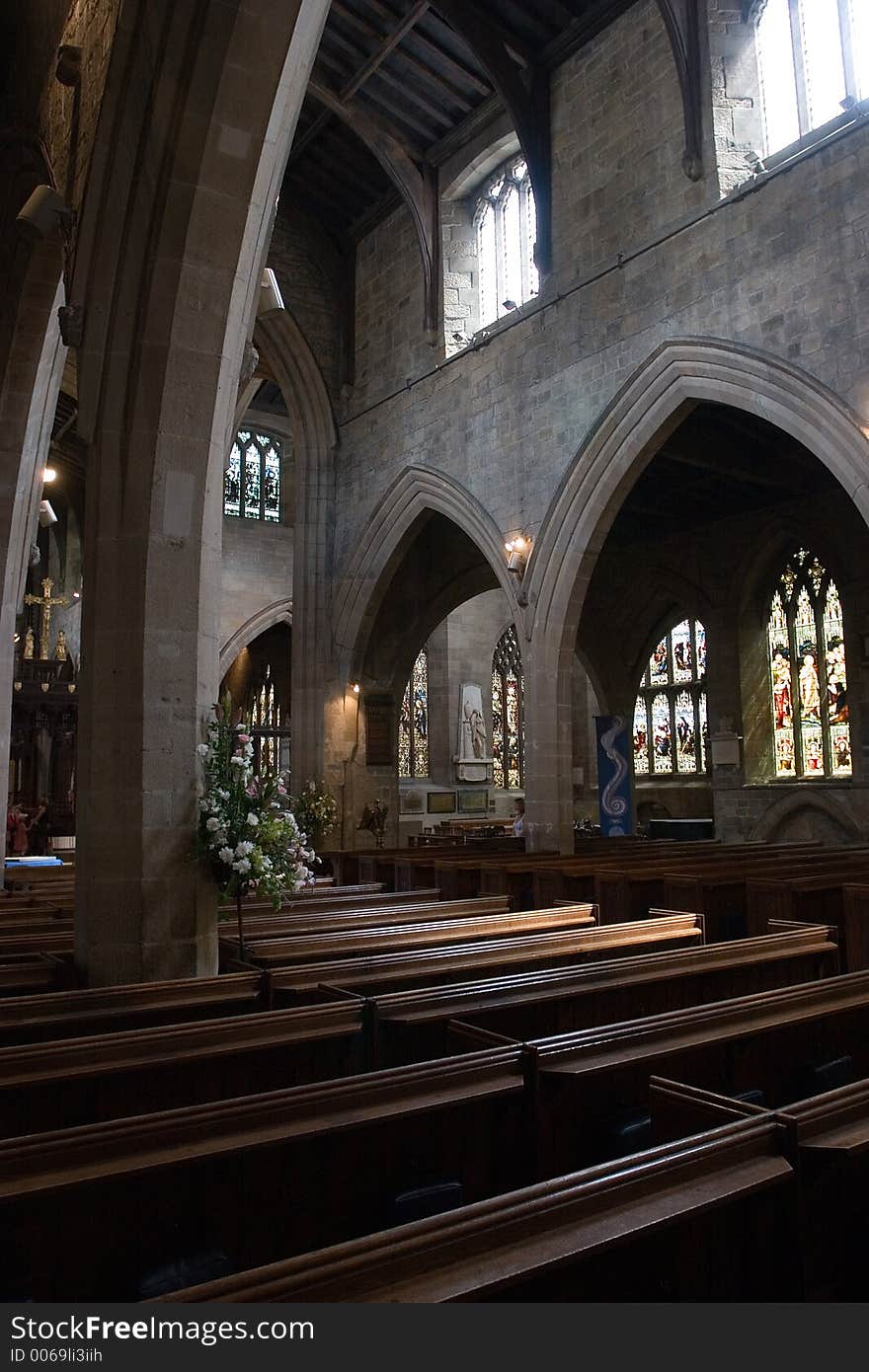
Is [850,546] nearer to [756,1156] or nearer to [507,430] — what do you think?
[507,430]

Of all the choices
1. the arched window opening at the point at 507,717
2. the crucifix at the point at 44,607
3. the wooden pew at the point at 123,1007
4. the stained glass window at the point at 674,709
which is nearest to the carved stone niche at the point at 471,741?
the arched window opening at the point at 507,717

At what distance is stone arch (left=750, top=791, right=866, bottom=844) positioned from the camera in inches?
487

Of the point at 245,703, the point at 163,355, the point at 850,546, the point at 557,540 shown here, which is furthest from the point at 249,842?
the point at 245,703


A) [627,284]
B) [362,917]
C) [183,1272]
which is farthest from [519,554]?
[183,1272]

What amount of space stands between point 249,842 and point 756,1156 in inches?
111

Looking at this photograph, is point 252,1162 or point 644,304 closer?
point 252,1162

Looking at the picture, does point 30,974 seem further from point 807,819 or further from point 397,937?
point 807,819

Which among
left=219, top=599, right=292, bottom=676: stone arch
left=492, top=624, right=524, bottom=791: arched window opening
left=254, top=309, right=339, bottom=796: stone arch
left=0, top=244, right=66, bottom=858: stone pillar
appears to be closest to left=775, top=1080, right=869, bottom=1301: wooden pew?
left=0, top=244, right=66, bottom=858: stone pillar

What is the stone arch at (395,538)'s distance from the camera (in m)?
12.0

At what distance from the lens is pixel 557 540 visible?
10.8 metres

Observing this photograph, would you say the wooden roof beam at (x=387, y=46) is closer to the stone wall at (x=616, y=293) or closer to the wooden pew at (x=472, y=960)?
the stone wall at (x=616, y=293)

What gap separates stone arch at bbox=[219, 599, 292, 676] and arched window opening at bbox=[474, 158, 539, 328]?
812cm

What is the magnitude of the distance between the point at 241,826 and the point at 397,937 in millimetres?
896

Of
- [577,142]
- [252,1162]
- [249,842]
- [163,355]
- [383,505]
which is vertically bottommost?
[252,1162]
